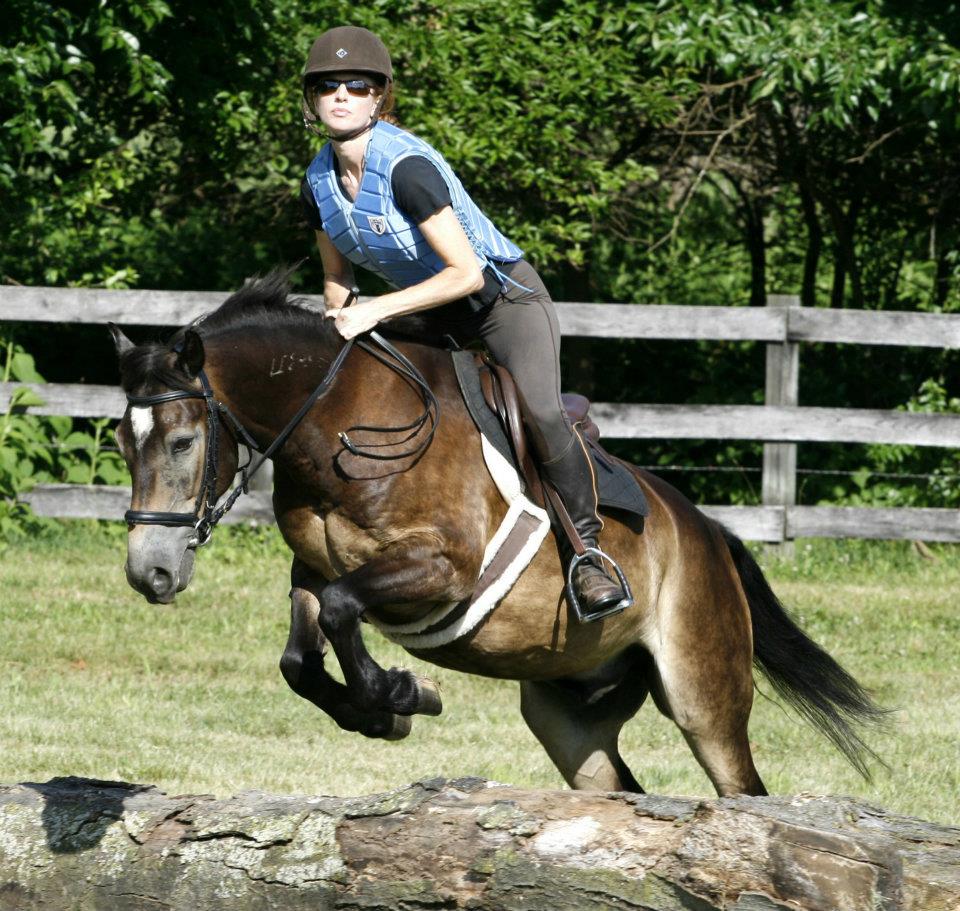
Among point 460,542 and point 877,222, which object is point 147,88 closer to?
point 877,222

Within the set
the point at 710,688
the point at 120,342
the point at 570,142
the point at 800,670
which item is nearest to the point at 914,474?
the point at 570,142

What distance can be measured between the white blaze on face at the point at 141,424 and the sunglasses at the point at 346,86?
108 centimetres

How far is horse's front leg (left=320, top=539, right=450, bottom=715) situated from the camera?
4.04m

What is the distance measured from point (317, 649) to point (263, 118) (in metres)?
7.84

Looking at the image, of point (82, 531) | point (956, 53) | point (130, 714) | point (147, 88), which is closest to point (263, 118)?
point (147, 88)

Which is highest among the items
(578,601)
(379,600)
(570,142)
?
(570,142)

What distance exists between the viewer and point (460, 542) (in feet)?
14.1

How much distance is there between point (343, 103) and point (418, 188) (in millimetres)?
337

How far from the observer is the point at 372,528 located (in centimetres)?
424

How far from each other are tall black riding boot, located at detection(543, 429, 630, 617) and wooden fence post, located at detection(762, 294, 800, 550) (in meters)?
6.01

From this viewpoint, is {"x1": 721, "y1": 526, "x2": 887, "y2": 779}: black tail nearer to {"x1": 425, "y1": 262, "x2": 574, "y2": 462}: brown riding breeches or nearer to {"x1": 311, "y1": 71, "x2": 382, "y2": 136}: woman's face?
{"x1": 425, "y1": 262, "x2": 574, "y2": 462}: brown riding breeches

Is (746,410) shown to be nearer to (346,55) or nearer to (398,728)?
(398,728)

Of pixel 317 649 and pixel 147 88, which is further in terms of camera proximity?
pixel 147 88

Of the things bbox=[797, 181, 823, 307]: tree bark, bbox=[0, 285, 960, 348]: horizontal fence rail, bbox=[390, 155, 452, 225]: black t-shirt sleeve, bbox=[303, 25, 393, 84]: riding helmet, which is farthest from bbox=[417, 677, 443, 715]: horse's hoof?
bbox=[797, 181, 823, 307]: tree bark
